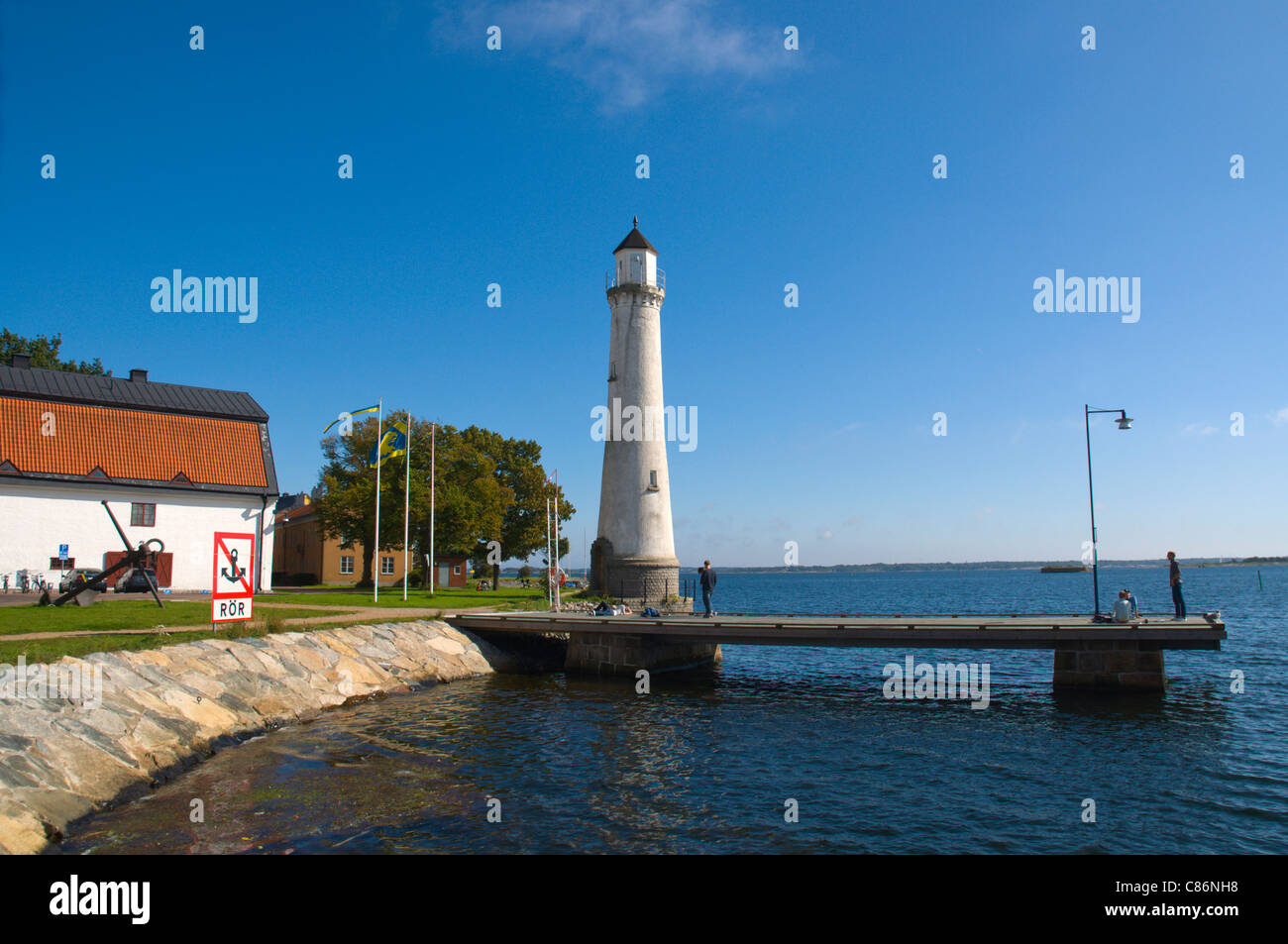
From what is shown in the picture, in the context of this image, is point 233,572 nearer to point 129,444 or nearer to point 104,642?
point 104,642

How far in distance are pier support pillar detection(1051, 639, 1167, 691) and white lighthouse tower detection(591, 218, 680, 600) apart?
23.1 meters

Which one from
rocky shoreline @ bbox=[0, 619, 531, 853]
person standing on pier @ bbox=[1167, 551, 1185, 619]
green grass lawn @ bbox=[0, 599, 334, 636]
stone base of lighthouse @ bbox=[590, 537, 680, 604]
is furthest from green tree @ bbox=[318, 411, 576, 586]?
person standing on pier @ bbox=[1167, 551, 1185, 619]

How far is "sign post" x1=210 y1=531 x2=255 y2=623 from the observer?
72.2ft

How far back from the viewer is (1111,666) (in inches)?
946

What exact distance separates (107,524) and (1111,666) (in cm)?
4232

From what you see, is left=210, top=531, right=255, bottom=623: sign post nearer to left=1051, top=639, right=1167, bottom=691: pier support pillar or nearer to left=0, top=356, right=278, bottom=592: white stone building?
left=0, top=356, right=278, bottom=592: white stone building

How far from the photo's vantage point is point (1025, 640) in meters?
24.3

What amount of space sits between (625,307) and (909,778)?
111ft

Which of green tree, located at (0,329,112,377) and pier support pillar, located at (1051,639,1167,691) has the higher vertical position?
green tree, located at (0,329,112,377)

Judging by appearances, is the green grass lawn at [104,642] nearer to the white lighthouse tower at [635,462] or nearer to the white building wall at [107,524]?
the white building wall at [107,524]

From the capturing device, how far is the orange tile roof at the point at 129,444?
36.9 meters

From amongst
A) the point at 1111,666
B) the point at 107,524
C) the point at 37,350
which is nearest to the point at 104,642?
the point at 107,524
